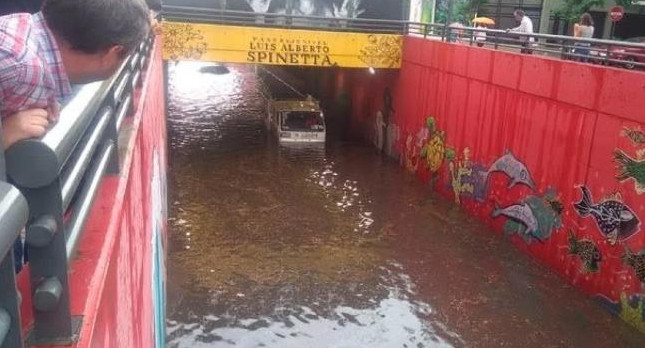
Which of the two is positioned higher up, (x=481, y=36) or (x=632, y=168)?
(x=481, y=36)

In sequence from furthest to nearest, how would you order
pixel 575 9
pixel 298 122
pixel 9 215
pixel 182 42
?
pixel 575 9, pixel 298 122, pixel 182 42, pixel 9 215

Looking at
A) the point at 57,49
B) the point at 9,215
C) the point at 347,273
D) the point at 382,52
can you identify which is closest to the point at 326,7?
the point at 382,52

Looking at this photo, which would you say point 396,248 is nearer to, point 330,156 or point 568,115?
point 568,115

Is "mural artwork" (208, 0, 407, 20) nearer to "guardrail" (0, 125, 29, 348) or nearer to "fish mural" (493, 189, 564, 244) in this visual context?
"fish mural" (493, 189, 564, 244)

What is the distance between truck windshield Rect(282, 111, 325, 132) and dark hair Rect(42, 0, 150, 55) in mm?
22372

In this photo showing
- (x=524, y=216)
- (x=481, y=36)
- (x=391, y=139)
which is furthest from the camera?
(x=391, y=139)

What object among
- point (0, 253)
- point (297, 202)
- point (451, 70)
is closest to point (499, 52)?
point (451, 70)

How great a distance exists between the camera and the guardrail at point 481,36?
11.5 meters

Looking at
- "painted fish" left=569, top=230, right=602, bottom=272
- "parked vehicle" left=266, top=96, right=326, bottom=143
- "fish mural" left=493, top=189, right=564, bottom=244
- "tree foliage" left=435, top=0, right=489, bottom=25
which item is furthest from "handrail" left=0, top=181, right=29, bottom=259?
"tree foliage" left=435, top=0, right=489, bottom=25

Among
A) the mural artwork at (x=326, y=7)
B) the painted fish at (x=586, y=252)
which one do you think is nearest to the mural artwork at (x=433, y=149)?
the painted fish at (x=586, y=252)

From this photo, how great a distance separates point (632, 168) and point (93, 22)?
10224 mm

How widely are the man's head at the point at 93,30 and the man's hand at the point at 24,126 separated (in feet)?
1.06

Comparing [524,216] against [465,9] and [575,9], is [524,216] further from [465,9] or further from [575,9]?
[465,9]

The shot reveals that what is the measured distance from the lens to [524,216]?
43.3 ft
